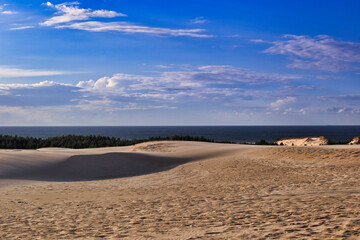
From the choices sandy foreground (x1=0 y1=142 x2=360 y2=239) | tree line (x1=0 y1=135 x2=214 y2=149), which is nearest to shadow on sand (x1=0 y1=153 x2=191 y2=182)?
sandy foreground (x1=0 y1=142 x2=360 y2=239)

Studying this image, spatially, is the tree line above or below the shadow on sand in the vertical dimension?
above

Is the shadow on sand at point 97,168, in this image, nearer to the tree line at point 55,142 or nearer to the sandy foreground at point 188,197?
the sandy foreground at point 188,197

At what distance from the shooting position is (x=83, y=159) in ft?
55.7

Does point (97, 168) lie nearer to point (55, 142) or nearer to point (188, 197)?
point (188, 197)

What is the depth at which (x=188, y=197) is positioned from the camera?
909 cm

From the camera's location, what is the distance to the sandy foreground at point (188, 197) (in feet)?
19.4

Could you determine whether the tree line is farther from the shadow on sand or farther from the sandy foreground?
the sandy foreground

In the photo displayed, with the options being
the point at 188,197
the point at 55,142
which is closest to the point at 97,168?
the point at 188,197

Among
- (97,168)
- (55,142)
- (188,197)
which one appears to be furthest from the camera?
(55,142)

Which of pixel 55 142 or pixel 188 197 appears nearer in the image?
pixel 188 197

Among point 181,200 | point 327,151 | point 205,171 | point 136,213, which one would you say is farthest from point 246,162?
point 136,213

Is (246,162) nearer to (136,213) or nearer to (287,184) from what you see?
(287,184)

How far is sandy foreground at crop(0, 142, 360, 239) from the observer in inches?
233

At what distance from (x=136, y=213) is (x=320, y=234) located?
3862 millimetres
